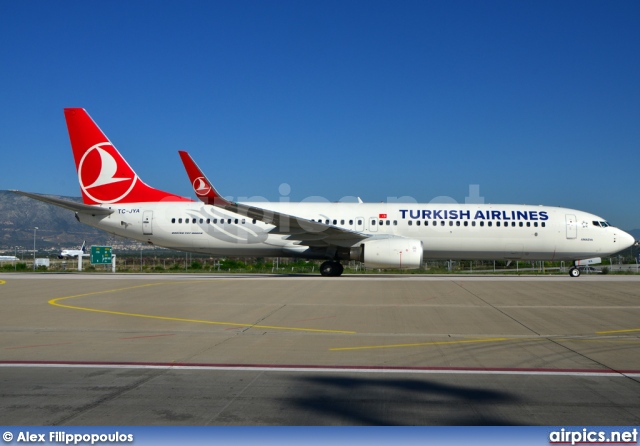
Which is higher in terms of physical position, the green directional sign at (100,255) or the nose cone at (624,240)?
the nose cone at (624,240)

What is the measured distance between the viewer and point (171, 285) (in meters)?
19.8

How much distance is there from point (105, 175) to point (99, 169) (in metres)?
0.37

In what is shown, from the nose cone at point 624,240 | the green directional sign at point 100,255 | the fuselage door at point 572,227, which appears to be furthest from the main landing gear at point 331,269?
the green directional sign at point 100,255

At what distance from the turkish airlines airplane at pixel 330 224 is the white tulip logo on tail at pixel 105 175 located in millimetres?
44

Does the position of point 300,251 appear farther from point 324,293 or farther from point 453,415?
point 453,415

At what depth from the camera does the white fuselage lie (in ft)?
87.0

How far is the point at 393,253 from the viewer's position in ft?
79.6

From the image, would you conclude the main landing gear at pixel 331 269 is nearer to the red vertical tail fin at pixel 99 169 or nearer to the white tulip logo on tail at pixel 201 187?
the white tulip logo on tail at pixel 201 187

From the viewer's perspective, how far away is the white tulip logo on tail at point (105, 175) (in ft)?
88.4

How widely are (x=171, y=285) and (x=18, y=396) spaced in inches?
562

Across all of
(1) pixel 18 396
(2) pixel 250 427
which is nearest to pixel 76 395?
(1) pixel 18 396
